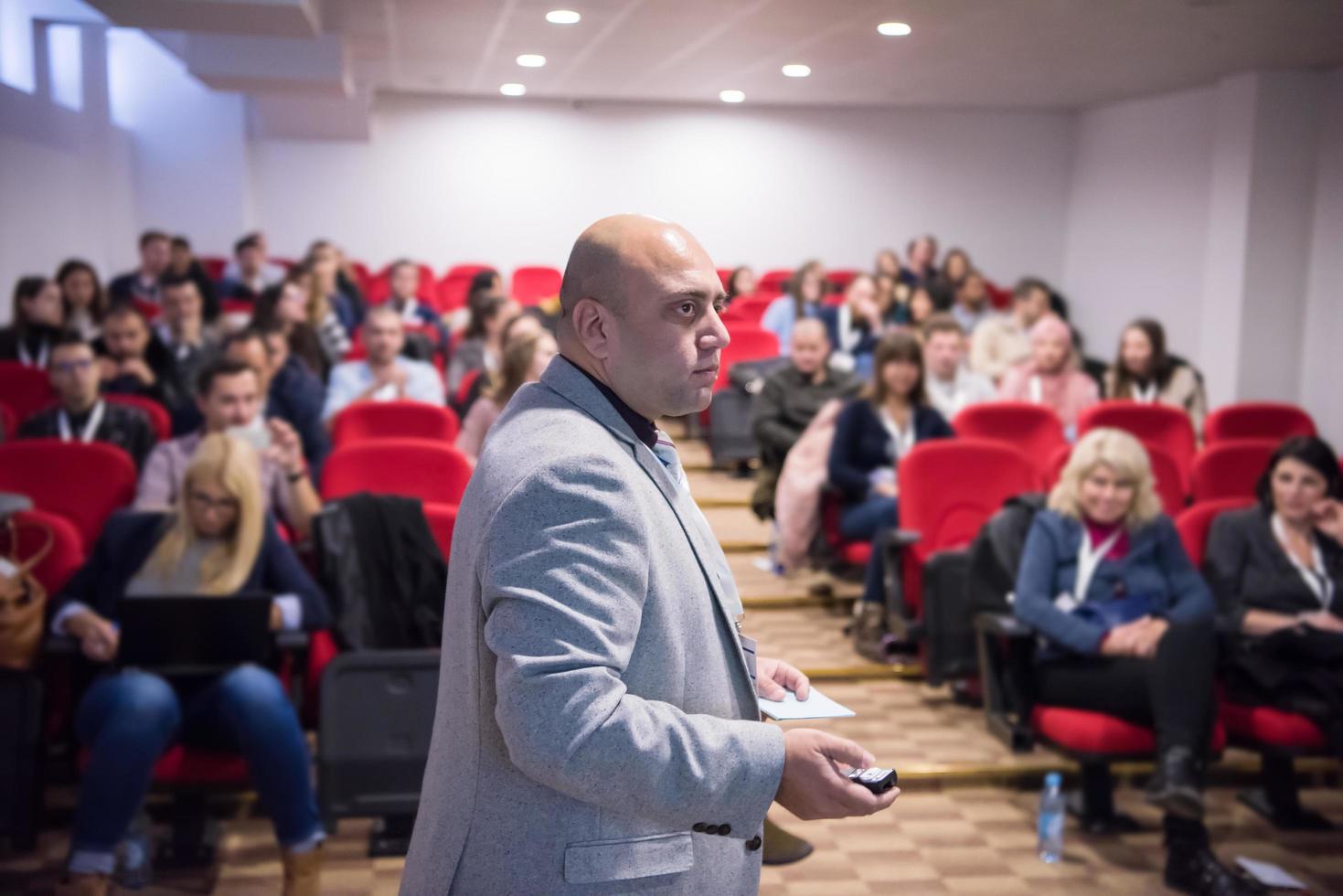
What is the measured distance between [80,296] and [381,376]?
2396mm

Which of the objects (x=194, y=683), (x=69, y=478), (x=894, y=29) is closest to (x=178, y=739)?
(x=194, y=683)

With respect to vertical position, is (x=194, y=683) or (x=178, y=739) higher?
(x=194, y=683)

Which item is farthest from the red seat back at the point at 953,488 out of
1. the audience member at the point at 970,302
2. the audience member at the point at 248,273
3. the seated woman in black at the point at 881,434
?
the audience member at the point at 970,302

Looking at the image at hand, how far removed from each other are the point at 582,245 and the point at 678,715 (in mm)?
Result: 479

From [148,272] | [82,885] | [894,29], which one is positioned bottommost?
[82,885]

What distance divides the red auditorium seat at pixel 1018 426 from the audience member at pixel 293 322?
3.08 meters

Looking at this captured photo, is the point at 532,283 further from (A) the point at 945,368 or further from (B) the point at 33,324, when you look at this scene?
(A) the point at 945,368

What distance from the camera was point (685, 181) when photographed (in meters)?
14.1

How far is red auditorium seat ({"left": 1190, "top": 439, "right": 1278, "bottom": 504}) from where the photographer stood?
5305 millimetres

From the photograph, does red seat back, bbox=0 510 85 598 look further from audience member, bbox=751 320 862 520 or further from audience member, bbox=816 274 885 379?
audience member, bbox=816 274 885 379

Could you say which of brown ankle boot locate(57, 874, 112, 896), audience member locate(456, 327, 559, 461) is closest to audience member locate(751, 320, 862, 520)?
audience member locate(456, 327, 559, 461)

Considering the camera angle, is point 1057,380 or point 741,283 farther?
point 741,283

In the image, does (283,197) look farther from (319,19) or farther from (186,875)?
(186,875)

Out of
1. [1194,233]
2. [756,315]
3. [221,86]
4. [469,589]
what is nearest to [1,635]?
[469,589]
